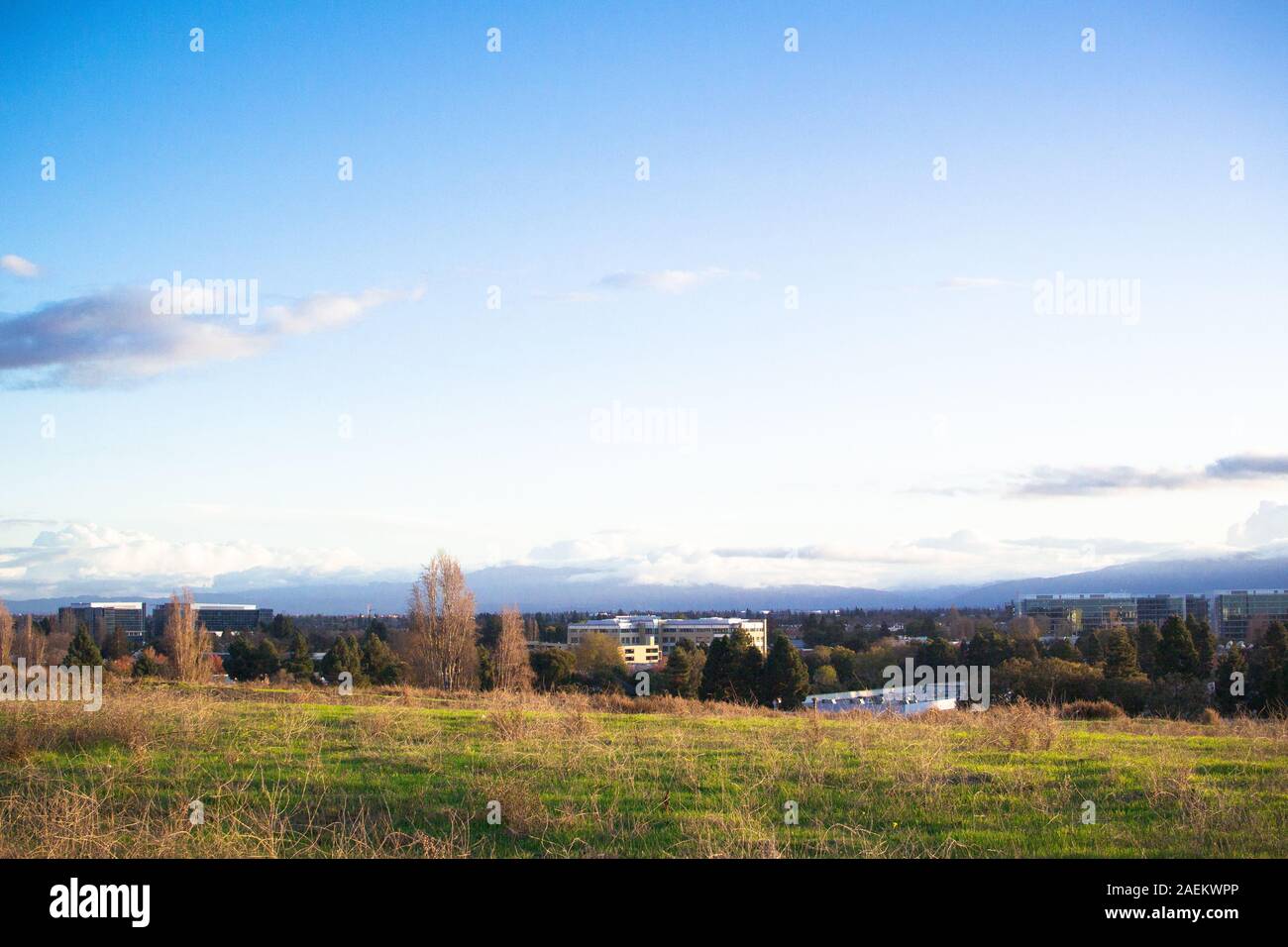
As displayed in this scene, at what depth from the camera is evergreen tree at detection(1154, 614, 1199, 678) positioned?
128ft

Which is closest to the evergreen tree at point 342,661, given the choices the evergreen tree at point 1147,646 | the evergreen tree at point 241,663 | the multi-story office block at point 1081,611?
the evergreen tree at point 241,663

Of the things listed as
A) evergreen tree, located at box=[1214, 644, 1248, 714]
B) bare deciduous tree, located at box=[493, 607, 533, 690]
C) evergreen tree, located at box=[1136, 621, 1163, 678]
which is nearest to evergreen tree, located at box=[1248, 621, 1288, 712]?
evergreen tree, located at box=[1214, 644, 1248, 714]

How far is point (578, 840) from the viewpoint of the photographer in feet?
26.8

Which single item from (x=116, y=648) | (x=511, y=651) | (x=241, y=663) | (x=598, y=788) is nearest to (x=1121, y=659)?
(x=511, y=651)

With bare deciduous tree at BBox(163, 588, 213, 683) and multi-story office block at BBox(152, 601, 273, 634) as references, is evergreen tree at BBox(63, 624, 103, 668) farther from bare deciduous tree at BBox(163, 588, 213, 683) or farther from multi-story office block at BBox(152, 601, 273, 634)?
multi-story office block at BBox(152, 601, 273, 634)

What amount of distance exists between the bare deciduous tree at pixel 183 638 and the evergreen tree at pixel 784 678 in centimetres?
2249

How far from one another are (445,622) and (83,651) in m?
16.7

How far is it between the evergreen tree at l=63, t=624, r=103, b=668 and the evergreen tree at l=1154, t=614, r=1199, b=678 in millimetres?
43251

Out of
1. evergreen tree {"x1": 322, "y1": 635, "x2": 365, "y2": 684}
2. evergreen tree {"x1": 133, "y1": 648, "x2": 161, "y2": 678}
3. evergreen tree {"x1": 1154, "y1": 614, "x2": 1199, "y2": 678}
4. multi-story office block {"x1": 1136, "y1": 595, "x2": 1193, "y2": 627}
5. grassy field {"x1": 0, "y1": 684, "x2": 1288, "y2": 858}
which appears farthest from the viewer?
multi-story office block {"x1": 1136, "y1": 595, "x2": 1193, "y2": 627}

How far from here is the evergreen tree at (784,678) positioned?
40.7 m

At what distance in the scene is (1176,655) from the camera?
3916 centimetres

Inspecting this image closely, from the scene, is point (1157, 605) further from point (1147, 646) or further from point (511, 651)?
point (511, 651)
